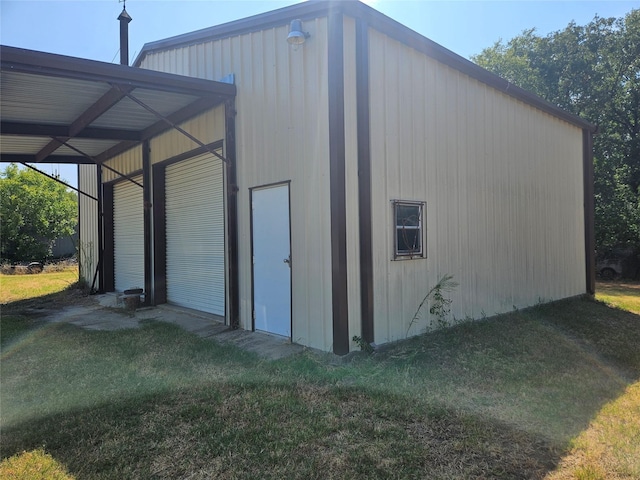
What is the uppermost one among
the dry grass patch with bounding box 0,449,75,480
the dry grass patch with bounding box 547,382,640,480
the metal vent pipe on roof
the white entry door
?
the metal vent pipe on roof

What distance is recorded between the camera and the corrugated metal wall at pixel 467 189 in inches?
225

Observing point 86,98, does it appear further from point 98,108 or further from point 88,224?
point 88,224

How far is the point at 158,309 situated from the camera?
883 centimetres

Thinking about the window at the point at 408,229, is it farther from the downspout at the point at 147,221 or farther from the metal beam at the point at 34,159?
the metal beam at the point at 34,159

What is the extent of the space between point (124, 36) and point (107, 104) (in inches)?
196

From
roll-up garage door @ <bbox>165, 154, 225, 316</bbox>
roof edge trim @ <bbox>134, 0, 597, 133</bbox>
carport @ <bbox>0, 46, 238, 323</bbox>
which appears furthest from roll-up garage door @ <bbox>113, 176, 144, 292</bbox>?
roof edge trim @ <bbox>134, 0, 597, 133</bbox>

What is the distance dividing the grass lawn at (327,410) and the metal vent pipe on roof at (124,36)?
7.45m

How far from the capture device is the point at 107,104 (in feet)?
22.1

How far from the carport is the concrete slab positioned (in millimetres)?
546

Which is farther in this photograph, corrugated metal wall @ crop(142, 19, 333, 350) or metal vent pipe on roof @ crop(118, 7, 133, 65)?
metal vent pipe on roof @ crop(118, 7, 133, 65)

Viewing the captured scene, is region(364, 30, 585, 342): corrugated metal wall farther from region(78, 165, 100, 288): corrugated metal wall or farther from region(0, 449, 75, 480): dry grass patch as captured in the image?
region(78, 165, 100, 288): corrugated metal wall

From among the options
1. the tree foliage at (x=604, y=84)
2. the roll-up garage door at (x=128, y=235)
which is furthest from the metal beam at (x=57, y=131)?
the tree foliage at (x=604, y=84)

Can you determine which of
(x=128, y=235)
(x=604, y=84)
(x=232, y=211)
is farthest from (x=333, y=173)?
(x=604, y=84)

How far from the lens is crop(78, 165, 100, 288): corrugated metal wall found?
1262 cm
